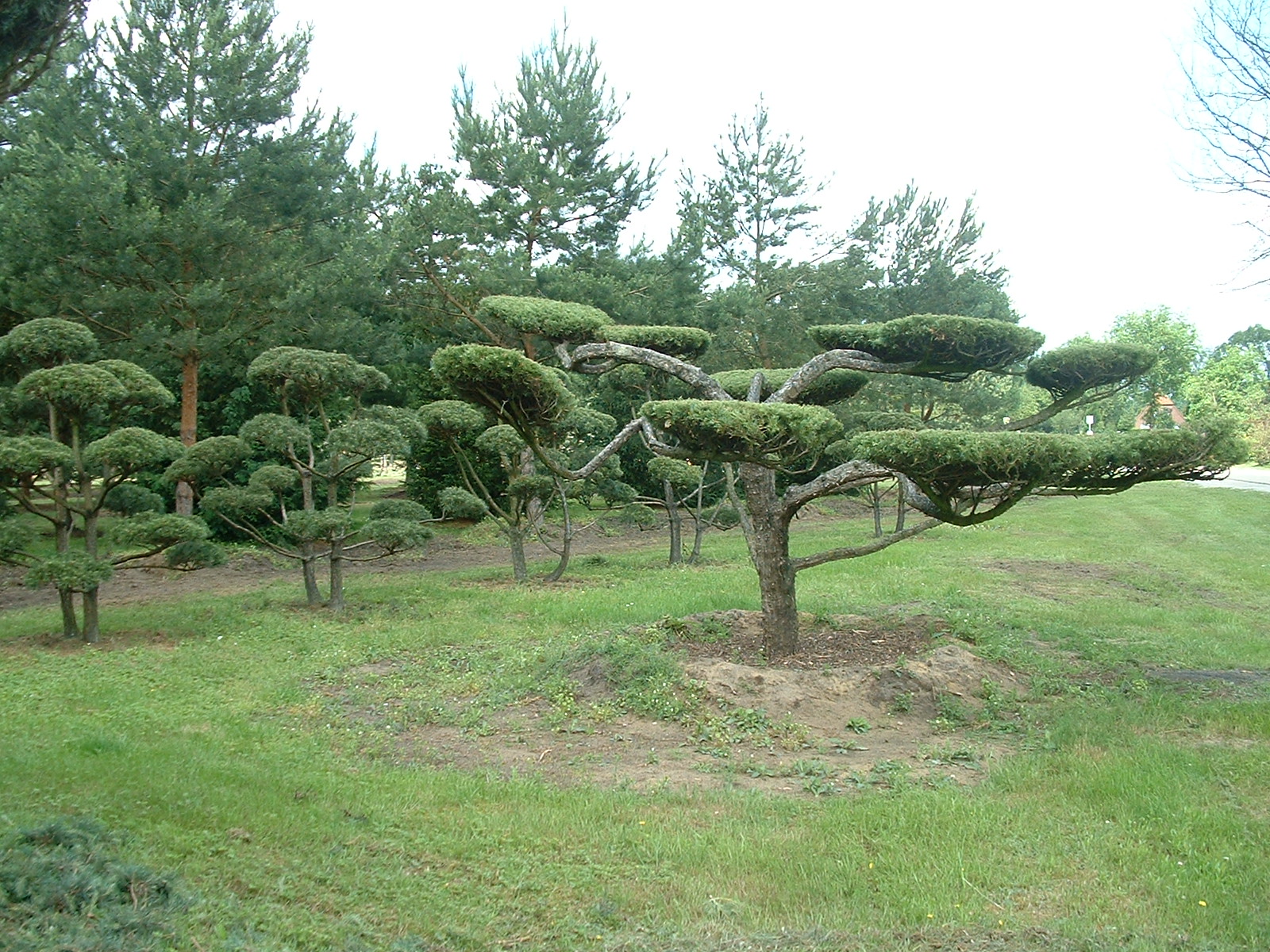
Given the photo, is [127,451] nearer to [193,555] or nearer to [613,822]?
[193,555]

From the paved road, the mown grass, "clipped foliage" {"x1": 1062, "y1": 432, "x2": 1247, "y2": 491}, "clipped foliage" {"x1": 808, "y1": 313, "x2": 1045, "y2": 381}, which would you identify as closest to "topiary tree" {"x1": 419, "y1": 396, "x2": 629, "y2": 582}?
the mown grass

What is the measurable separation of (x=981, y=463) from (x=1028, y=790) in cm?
197

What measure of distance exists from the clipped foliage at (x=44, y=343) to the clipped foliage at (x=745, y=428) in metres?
6.46

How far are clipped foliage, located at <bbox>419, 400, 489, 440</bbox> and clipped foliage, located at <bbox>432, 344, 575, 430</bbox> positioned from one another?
194 inches

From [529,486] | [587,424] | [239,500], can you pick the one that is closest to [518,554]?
[529,486]

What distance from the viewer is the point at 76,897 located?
9.95 feet

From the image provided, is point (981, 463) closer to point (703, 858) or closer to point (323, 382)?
point (703, 858)

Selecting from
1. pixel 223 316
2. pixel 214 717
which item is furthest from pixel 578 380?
pixel 214 717

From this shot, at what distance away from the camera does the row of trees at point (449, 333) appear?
702 cm

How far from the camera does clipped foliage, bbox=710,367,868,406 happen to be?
8891mm

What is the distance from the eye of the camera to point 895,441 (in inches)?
224

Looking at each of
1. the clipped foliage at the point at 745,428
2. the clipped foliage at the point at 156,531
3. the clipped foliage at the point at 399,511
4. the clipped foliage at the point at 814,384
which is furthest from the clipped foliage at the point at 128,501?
the clipped foliage at the point at 745,428

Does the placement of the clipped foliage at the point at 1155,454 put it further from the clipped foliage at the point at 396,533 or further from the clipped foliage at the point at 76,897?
the clipped foliage at the point at 396,533

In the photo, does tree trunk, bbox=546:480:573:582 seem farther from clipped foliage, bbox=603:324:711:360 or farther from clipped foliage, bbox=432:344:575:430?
clipped foliage, bbox=432:344:575:430
